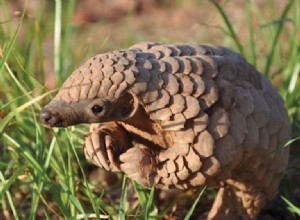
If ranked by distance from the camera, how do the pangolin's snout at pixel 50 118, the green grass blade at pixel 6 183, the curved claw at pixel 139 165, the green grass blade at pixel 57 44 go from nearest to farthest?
the pangolin's snout at pixel 50 118 → the curved claw at pixel 139 165 → the green grass blade at pixel 6 183 → the green grass blade at pixel 57 44

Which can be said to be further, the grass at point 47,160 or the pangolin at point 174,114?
the grass at point 47,160

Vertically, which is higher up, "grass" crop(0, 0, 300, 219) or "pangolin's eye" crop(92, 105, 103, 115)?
"pangolin's eye" crop(92, 105, 103, 115)

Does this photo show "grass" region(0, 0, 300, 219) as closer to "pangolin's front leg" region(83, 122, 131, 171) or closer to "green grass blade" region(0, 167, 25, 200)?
"green grass blade" region(0, 167, 25, 200)

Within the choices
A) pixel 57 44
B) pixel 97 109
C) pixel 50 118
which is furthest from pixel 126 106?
pixel 57 44

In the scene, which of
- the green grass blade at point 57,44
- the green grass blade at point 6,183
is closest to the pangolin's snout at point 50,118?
the green grass blade at point 6,183

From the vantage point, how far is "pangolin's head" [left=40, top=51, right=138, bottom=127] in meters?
1.66

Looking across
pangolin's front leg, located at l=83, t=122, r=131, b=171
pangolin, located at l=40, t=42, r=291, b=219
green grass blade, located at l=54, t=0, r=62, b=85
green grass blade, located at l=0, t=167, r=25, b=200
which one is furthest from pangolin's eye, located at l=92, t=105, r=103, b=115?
green grass blade, located at l=54, t=0, r=62, b=85

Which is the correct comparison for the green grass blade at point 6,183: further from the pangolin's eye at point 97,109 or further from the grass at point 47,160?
the pangolin's eye at point 97,109

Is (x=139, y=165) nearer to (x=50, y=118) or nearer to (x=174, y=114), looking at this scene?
(x=174, y=114)

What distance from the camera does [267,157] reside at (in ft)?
6.31

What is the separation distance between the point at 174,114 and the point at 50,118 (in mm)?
300

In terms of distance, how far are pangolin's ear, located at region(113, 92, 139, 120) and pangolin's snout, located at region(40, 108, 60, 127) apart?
146 millimetres

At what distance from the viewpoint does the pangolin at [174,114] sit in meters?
1.69

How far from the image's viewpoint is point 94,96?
5.49ft
